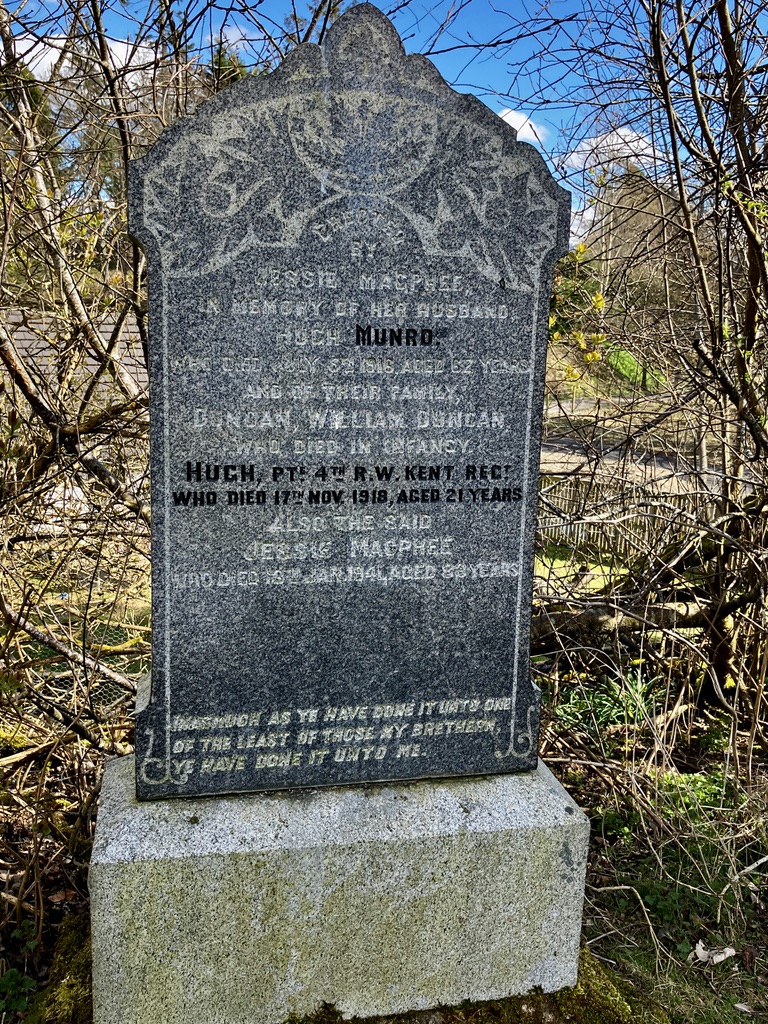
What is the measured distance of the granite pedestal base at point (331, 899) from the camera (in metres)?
2.22

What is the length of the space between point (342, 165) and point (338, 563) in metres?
1.13

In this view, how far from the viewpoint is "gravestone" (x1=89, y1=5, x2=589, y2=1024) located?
2221mm

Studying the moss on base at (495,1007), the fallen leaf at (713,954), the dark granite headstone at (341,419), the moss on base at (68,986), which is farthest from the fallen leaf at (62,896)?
the fallen leaf at (713,954)

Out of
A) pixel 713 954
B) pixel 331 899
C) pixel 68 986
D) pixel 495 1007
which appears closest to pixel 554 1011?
pixel 495 1007

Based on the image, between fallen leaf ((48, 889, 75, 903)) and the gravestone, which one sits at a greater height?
the gravestone

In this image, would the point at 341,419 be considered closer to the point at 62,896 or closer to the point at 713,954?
the point at 62,896

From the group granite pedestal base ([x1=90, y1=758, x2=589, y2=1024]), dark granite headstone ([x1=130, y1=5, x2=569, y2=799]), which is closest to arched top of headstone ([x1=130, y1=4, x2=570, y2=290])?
dark granite headstone ([x1=130, y1=5, x2=569, y2=799])

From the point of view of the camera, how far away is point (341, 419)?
7.75ft

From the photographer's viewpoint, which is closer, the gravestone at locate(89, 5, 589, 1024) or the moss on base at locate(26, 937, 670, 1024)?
the gravestone at locate(89, 5, 589, 1024)

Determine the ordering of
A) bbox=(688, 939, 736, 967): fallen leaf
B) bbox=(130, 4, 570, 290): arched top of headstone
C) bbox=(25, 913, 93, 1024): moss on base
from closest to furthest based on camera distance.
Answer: bbox=(130, 4, 570, 290): arched top of headstone, bbox=(25, 913, 93, 1024): moss on base, bbox=(688, 939, 736, 967): fallen leaf

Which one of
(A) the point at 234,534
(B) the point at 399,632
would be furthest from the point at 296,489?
(B) the point at 399,632

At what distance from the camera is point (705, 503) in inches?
177

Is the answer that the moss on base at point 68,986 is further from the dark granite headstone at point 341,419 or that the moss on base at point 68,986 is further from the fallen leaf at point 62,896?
the dark granite headstone at point 341,419

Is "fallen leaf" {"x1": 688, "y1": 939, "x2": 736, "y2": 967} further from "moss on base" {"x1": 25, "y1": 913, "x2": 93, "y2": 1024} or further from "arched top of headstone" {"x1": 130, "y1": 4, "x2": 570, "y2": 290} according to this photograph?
"arched top of headstone" {"x1": 130, "y1": 4, "x2": 570, "y2": 290}
